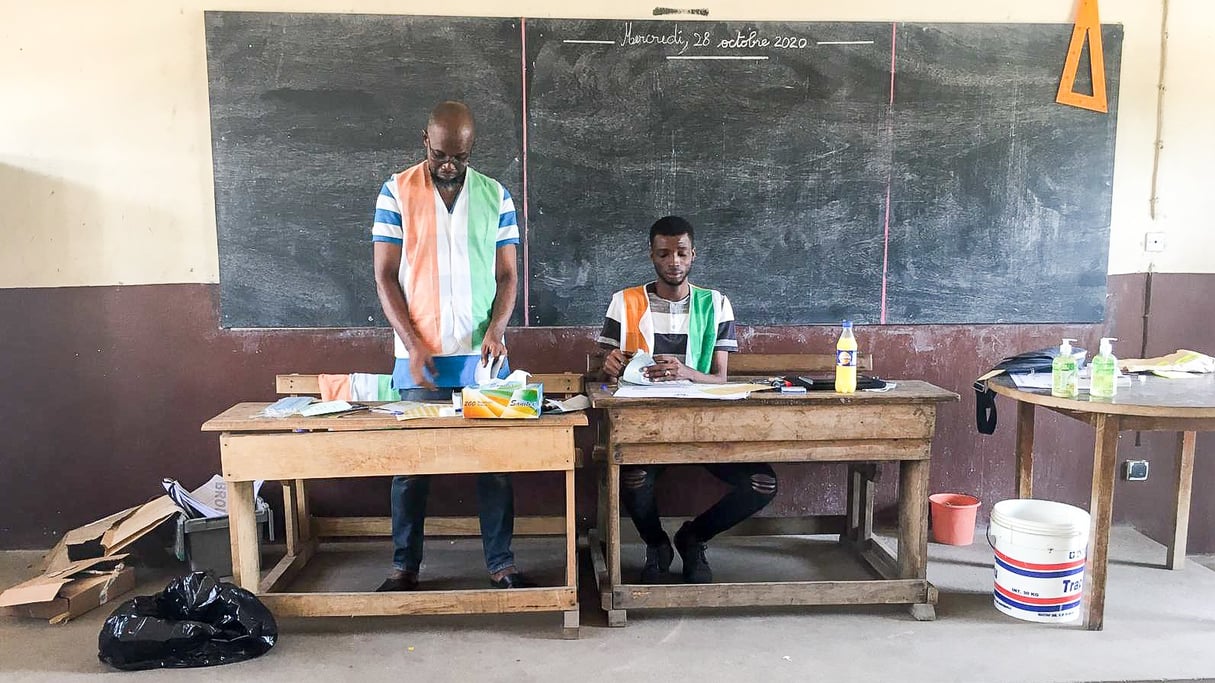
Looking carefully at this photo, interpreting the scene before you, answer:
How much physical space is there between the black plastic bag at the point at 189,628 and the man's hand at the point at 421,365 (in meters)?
0.86

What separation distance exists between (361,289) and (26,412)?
1.53 m

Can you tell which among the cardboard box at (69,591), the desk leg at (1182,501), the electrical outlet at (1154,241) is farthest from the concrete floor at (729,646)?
the electrical outlet at (1154,241)

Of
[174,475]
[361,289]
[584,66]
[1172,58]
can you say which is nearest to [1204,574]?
[1172,58]

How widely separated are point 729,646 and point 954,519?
4.86ft

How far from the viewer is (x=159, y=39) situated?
3.26 m

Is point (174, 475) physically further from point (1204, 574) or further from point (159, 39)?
point (1204, 574)

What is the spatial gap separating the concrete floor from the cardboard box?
0.04 meters

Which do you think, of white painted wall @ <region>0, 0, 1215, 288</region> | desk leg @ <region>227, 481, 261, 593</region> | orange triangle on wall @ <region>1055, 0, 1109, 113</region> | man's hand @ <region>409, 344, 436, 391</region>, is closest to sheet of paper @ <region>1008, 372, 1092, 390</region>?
orange triangle on wall @ <region>1055, 0, 1109, 113</region>

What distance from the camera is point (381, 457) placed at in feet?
8.04

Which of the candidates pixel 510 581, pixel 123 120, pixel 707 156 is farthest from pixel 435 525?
pixel 123 120

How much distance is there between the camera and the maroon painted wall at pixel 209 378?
3359 millimetres

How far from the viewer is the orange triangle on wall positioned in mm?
3459

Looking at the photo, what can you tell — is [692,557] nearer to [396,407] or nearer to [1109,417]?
[396,407]

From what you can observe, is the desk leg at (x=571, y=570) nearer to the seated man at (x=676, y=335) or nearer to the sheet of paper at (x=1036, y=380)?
the seated man at (x=676, y=335)
